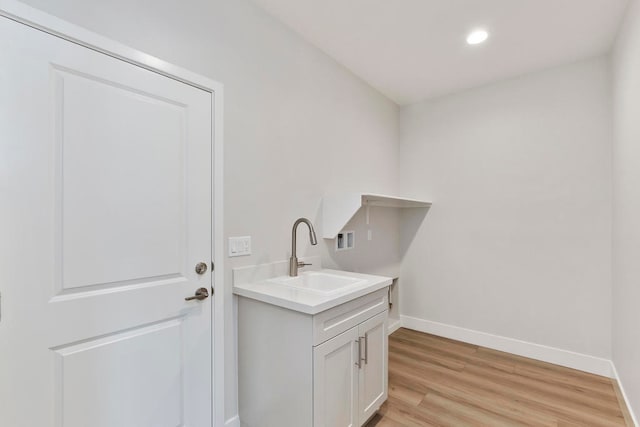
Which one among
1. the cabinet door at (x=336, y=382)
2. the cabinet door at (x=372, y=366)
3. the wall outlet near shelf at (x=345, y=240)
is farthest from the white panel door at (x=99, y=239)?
the wall outlet near shelf at (x=345, y=240)

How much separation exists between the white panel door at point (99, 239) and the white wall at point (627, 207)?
2.38 meters

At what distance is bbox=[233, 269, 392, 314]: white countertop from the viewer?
4.74 feet

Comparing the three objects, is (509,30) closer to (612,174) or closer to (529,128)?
(529,128)

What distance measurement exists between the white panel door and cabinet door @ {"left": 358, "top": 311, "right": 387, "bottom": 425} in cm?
85

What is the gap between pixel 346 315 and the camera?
1.64 metres

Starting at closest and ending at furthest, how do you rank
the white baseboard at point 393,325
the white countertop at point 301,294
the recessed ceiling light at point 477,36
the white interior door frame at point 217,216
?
the white countertop at point 301,294 → the white interior door frame at point 217,216 → the recessed ceiling light at point 477,36 → the white baseboard at point 393,325

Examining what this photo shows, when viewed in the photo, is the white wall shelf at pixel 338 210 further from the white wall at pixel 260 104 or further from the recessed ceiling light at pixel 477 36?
the recessed ceiling light at pixel 477 36

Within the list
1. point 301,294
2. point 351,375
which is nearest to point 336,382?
point 351,375

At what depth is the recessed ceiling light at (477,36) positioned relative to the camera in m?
2.19

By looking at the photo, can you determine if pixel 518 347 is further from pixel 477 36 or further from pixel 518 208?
pixel 477 36

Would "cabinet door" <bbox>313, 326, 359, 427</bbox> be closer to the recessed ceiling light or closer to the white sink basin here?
the white sink basin

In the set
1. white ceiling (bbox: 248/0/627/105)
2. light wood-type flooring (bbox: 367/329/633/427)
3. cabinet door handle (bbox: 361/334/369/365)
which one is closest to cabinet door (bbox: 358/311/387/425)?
cabinet door handle (bbox: 361/334/369/365)

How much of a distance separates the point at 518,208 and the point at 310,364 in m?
2.50

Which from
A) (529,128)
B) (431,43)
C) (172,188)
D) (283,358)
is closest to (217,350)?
(283,358)
